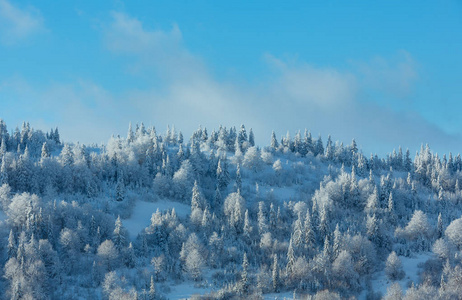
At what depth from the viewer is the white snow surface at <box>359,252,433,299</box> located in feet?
312

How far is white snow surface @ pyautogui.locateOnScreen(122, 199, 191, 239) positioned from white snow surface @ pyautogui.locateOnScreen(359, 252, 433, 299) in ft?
164

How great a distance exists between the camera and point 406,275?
98.6 m

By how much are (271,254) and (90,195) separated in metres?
49.7

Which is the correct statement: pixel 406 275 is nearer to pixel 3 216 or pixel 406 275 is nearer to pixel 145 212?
pixel 145 212

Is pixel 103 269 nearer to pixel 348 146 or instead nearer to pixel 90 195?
pixel 90 195

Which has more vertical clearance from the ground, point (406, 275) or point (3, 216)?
point (3, 216)

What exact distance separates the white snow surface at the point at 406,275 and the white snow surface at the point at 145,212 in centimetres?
5008

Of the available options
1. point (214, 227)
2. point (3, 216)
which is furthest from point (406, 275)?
point (3, 216)

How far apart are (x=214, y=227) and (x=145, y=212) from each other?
19957 mm

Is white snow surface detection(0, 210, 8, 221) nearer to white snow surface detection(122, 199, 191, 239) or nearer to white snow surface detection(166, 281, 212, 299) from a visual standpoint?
white snow surface detection(122, 199, 191, 239)

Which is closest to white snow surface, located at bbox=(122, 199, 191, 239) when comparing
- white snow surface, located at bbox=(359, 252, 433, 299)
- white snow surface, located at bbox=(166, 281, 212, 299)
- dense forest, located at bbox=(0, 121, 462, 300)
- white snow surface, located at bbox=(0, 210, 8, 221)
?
dense forest, located at bbox=(0, 121, 462, 300)

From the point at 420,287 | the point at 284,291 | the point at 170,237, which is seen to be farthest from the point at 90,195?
the point at 420,287

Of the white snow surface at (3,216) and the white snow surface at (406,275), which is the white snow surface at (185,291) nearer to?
the white snow surface at (406,275)

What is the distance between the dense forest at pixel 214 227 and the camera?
88938 mm
